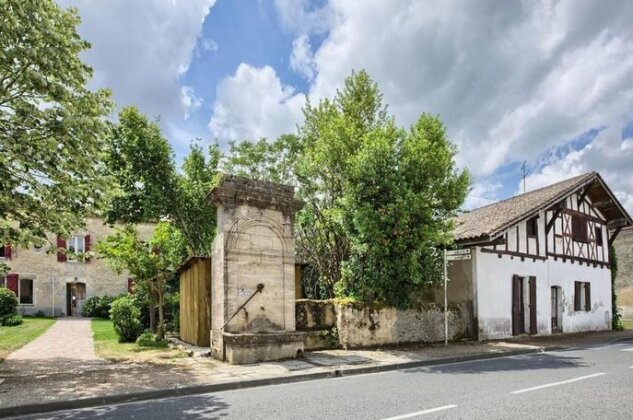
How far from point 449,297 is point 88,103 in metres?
13.5

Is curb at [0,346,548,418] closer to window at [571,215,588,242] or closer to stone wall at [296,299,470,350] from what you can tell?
stone wall at [296,299,470,350]

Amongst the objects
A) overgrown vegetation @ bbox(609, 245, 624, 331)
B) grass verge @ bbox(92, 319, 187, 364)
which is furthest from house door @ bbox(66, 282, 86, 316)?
overgrown vegetation @ bbox(609, 245, 624, 331)

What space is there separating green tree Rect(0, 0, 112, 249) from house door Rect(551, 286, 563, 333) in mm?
18958

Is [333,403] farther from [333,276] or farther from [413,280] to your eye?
[333,276]

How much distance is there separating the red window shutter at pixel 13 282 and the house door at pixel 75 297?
2926mm

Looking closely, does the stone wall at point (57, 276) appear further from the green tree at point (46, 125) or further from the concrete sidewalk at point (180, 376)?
the concrete sidewalk at point (180, 376)

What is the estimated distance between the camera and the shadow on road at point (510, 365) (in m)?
10.6

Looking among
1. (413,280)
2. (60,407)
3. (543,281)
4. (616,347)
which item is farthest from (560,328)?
(60,407)

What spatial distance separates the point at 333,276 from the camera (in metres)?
17.7

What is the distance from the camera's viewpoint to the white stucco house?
17.2 meters

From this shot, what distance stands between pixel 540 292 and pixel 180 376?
16.0m

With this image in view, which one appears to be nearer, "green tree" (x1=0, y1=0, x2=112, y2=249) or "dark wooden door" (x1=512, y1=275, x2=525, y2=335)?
"green tree" (x1=0, y1=0, x2=112, y2=249)

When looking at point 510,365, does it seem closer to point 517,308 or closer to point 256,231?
point 256,231

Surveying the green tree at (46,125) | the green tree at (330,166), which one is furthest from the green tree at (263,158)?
the green tree at (46,125)
